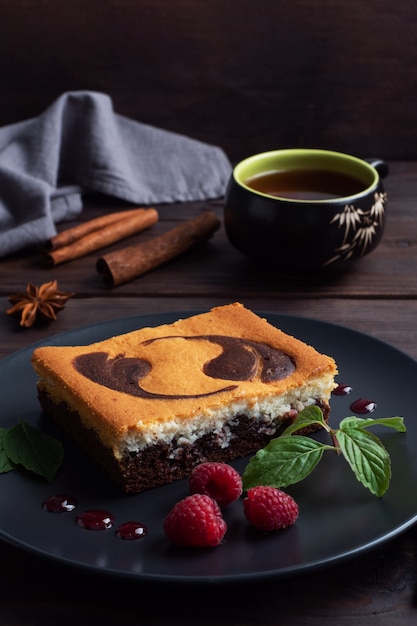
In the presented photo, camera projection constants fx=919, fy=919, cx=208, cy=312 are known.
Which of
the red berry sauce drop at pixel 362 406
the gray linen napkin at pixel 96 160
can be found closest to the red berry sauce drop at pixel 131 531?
the red berry sauce drop at pixel 362 406

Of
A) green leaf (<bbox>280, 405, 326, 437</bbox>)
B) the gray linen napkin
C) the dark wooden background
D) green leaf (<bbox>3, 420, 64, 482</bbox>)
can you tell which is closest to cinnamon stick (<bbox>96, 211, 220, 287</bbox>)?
the gray linen napkin

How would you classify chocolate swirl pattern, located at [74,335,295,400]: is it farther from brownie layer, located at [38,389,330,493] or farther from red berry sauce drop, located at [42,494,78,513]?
red berry sauce drop, located at [42,494,78,513]

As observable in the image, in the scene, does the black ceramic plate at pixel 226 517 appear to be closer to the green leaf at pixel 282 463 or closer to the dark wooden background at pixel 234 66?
the green leaf at pixel 282 463

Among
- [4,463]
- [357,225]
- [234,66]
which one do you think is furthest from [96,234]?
[4,463]

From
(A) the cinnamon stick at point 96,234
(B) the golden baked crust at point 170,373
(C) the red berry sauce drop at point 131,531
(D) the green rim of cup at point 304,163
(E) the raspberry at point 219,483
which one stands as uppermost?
(D) the green rim of cup at point 304,163

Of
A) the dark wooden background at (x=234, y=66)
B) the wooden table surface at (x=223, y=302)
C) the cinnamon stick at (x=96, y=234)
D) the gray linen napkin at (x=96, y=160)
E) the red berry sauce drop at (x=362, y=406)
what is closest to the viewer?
the wooden table surface at (x=223, y=302)

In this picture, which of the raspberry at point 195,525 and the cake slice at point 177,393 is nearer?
the raspberry at point 195,525
